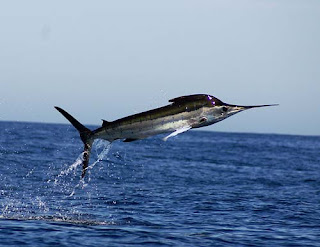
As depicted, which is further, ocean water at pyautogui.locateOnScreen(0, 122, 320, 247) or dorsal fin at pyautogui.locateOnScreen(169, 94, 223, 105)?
ocean water at pyautogui.locateOnScreen(0, 122, 320, 247)

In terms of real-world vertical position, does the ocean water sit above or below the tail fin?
below

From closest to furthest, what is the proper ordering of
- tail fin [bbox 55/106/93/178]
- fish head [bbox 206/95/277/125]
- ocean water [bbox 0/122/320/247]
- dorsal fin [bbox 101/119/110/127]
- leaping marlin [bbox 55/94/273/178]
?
leaping marlin [bbox 55/94/273/178]
fish head [bbox 206/95/277/125]
dorsal fin [bbox 101/119/110/127]
tail fin [bbox 55/106/93/178]
ocean water [bbox 0/122/320/247]

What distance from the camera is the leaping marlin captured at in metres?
13.1

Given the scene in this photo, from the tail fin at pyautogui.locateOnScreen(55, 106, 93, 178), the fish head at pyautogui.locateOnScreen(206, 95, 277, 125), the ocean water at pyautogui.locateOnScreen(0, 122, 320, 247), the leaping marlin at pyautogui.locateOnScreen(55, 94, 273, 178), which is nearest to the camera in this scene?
the leaping marlin at pyautogui.locateOnScreen(55, 94, 273, 178)

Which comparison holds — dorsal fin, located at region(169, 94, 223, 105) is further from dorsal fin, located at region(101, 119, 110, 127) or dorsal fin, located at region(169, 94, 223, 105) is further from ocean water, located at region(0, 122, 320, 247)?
ocean water, located at region(0, 122, 320, 247)

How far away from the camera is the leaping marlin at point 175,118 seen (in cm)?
1313

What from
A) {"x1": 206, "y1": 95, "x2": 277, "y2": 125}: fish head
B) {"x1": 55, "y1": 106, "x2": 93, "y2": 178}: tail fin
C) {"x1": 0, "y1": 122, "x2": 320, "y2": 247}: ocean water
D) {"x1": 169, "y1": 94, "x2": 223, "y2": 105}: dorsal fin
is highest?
{"x1": 169, "y1": 94, "x2": 223, "y2": 105}: dorsal fin

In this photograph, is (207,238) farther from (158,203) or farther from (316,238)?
(158,203)

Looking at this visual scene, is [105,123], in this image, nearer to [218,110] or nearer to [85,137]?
[85,137]

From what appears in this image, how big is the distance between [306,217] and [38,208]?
315 inches

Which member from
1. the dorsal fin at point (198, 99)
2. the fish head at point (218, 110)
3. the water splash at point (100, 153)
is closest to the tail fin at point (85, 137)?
the water splash at point (100, 153)

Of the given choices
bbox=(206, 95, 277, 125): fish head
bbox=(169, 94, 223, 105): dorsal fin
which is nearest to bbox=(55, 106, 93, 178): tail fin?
bbox=(169, 94, 223, 105): dorsal fin

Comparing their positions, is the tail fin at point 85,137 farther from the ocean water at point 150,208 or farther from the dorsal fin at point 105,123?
the dorsal fin at point 105,123

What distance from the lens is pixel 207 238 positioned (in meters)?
16.1
